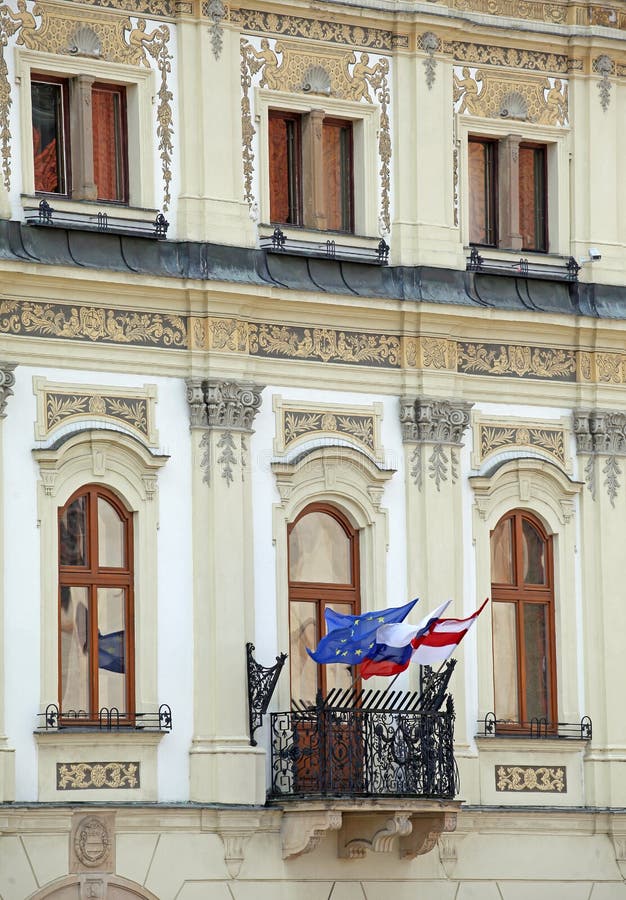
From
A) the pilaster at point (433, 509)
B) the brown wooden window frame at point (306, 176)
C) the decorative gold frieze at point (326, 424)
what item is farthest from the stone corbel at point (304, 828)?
the brown wooden window frame at point (306, 176)

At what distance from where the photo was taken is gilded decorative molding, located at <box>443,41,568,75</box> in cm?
3541

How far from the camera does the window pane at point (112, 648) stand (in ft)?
106

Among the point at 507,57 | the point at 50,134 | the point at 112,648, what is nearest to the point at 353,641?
the point at 112,648

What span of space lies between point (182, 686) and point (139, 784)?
3.84 ft

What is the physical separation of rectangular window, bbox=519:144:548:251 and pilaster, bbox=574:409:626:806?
216 centimetres

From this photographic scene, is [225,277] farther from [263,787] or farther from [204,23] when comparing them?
[263,787]

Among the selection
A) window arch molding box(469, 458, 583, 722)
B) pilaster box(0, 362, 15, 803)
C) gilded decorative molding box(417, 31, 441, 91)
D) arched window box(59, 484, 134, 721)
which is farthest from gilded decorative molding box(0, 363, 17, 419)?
gilded decorative molding box(417, 31, 441, 91)

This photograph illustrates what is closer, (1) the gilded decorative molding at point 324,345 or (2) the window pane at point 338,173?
(1) the gilded decorative molding at point 324,345

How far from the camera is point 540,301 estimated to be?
35.4 m

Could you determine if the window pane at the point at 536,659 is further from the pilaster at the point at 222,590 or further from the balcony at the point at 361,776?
the pilaster at the point at 222,590

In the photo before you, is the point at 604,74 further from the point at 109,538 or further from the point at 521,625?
the point at 109,538

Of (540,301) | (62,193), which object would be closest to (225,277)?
(62,193)

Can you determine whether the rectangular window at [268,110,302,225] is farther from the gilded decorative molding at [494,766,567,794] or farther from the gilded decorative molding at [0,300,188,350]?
the gilded decorative molding at [494,766,567,794]

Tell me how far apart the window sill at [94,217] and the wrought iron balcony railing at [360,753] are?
5369 mm
